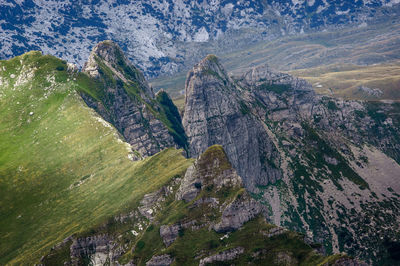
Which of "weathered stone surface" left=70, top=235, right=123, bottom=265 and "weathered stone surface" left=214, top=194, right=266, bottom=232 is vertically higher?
"weathered stone surface" left=214, top=194, right=266, bottom=232

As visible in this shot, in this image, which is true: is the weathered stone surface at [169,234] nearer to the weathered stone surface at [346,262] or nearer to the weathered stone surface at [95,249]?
the weathered stone surface at [95,249]

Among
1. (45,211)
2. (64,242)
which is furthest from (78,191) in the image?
(64,242)

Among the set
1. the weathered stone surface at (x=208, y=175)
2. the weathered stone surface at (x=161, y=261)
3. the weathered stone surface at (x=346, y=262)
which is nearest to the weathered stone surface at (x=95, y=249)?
the weathered stone surface at (x=161, y=261)

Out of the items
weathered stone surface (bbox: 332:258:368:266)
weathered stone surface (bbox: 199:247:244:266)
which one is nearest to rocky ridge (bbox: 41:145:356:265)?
weathered stone surface (bbox: 199:247:244:266)

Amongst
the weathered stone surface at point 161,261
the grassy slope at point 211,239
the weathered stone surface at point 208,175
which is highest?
the weathered stone surface at point 208,175

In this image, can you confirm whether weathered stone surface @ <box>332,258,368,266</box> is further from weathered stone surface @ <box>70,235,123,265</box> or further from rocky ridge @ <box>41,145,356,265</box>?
weathered stone surface @ <box>70,235,123,265</box>

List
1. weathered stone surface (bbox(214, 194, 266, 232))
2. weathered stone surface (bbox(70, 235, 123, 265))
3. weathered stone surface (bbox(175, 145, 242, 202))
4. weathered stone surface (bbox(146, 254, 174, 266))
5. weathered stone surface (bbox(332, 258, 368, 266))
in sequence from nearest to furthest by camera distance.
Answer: weathered stone surface (bbox(332, 258, 368, 266))
weathered stone surface (bbox(146, 254, 174, 266))
weathered stone surface (bbox(214, 194, 266, 232))
weathered stone surface (bbox(70, 235, 123, 265))
weathered stone surface (bbox(175, 145, 242, 202))
